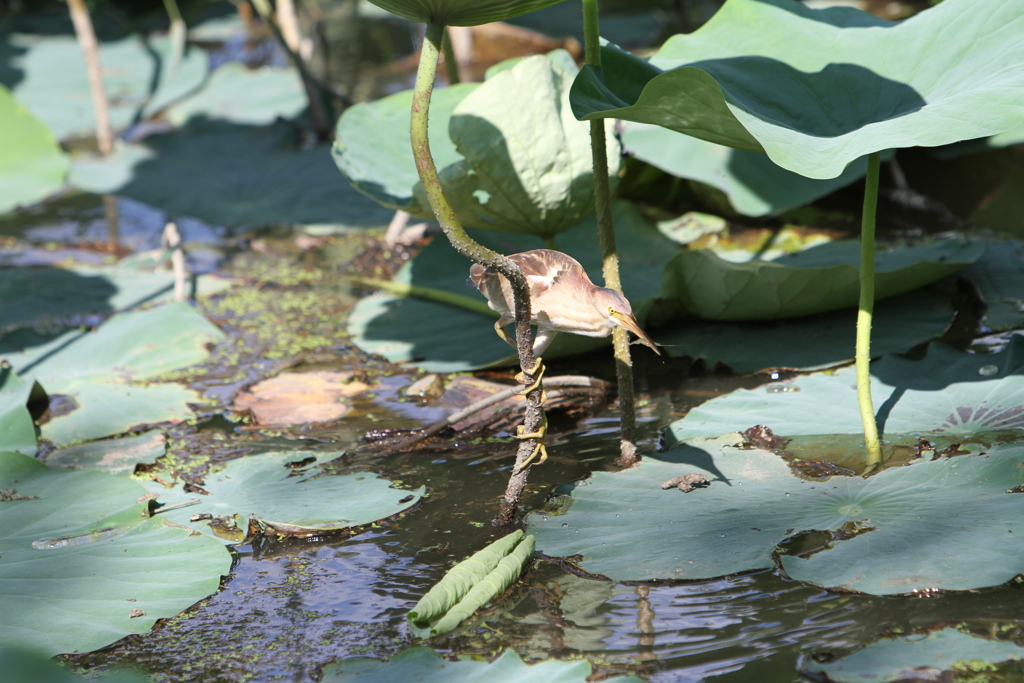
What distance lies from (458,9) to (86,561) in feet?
3.32

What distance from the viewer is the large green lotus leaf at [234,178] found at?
316cm

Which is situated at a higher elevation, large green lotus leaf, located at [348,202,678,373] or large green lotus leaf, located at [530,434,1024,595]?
large green lotus leaf, located at [348,202,678,373]

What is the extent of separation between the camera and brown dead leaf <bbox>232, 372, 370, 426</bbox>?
6.15 feet

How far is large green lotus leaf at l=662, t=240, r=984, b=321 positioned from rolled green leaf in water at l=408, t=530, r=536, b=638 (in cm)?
87

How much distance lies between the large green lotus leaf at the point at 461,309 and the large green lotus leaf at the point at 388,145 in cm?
26

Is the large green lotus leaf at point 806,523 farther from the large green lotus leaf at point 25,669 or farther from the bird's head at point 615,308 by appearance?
the large green lotus leaf at point 25,669

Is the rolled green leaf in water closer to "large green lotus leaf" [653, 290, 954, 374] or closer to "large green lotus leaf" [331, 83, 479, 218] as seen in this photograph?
"large green lotus leaf" [653, 290, 954, 374]

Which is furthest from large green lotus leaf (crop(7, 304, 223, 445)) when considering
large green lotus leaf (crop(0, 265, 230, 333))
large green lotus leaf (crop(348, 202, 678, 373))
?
large green lotus leaf (crop(348, 202, 678, 373))

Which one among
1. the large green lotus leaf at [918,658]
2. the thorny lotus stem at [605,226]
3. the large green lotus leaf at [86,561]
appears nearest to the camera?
the large green lotus leaf at [918,658]

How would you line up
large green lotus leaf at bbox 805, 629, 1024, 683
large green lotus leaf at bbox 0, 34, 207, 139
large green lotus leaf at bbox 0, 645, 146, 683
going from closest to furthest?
large green lotus leaf at bbox 0, 645, 146, 683 < large green lotus leaf at bbox 805, 629, 1024, 683 < large green lotus leaf at bbox 0, 34, 207, 139

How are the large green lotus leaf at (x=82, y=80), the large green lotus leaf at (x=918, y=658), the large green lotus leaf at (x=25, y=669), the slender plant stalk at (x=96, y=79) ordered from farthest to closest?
the large green lotus leaf at (x=82, y=80) < the slender plant stalk at (x=96, y=79) < the large green lotus leaf at (x=918, y=658) < the large green lotus leaf at (x=25, y=669)

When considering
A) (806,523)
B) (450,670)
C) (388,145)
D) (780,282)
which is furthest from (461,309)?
(450,670)

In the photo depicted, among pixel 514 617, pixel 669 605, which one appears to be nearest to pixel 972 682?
pixel 669 605

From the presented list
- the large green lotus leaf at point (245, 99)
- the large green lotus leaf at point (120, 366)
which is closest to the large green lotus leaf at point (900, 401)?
the large green lotus leaf at point (120, 366)
